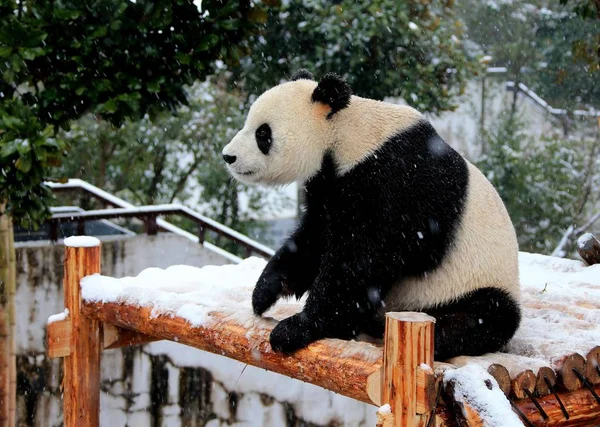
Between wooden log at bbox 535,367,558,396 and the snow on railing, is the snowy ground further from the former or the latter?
the snow on railing

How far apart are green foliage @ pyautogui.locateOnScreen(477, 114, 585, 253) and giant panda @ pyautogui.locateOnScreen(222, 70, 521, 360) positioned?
7.72m

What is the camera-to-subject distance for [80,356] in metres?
3.58

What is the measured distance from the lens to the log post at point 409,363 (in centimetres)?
185

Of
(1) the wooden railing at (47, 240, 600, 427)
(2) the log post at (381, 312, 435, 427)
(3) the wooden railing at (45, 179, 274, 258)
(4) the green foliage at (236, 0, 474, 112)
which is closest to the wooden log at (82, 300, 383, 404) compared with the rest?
(1) the wooden railing at (47, 240, 600, 427)

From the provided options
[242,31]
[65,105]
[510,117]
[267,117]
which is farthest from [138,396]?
[510,117]

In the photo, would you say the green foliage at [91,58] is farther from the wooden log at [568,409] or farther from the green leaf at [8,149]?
the wooden log at [568,409]

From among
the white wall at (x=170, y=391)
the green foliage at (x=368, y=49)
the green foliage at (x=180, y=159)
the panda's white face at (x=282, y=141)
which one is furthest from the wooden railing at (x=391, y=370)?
the green foliage at (x=180, y=159)

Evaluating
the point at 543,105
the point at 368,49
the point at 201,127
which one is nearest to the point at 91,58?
the point at 368,49

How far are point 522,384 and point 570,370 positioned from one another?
217mm

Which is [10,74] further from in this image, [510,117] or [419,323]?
[510,117]

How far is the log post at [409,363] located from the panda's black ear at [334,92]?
880mm

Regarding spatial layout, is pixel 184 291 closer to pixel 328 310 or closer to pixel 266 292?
pixel 266 292

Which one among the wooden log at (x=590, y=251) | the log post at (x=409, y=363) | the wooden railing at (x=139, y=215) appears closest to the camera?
the log post at (x=409, y=363)

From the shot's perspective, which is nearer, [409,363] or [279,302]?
[409,363]
